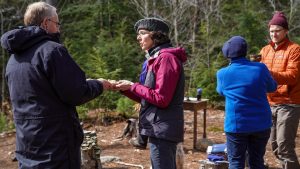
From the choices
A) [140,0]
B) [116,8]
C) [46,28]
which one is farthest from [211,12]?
[46,28]

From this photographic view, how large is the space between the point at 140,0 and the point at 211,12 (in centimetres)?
244

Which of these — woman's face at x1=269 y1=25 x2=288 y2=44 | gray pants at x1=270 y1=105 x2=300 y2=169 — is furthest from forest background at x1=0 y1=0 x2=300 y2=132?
woman's face at x1=269 y1=25 x2=288 y2=44

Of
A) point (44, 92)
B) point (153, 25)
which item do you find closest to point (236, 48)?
point (153, 25)

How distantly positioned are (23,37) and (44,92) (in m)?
0.41

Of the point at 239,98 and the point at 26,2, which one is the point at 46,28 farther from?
the point at 26,2

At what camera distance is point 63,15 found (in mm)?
16453

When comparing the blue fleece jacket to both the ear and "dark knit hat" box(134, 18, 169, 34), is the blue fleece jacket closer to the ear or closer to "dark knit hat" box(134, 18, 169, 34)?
"dark knit hat" box(134, 18, 169, 34)

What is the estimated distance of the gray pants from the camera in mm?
5398

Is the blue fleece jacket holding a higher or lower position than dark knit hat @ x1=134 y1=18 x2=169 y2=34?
lower

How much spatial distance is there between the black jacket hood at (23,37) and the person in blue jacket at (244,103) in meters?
2.02

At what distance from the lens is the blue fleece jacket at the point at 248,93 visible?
14.4 feet

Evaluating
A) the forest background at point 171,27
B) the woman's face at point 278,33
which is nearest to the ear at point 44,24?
the woman's face at point 278,33

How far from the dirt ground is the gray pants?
965mm

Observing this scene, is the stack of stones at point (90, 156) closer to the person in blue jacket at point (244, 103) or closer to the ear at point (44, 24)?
the person in blue jacket at point (244, 103)
